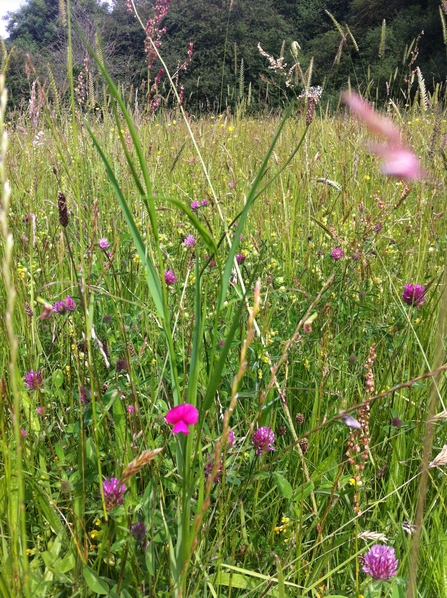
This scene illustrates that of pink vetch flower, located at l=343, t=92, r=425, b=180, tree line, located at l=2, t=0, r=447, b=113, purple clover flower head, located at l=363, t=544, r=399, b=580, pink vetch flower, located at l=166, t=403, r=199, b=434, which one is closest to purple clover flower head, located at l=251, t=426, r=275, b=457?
purple clover flower head, located at l=363, t=544, r=399, b=580

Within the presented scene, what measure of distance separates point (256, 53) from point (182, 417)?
33.1 ft

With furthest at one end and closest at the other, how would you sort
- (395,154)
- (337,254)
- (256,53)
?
(256,53) < (337,254) < (395,154)

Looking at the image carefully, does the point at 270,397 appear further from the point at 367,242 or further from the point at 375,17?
the point at 375,17

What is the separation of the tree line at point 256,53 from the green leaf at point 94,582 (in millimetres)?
920

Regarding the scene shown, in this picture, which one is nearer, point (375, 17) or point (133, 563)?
point (133, 563)

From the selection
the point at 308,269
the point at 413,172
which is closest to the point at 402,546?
the point at 413,172

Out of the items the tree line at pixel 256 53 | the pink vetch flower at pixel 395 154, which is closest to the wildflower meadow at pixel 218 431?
the pink vetch flower at pixel 395 154

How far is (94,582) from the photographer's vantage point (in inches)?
23.3

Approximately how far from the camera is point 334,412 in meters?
1.03

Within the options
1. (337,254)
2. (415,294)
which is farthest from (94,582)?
(337,254)

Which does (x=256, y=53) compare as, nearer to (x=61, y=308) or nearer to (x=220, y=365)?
(x=61, y=308)

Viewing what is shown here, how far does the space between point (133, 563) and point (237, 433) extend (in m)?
0.36

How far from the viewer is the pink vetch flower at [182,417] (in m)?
0.52

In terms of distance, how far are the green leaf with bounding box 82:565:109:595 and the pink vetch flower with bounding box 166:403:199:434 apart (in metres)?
0.23
